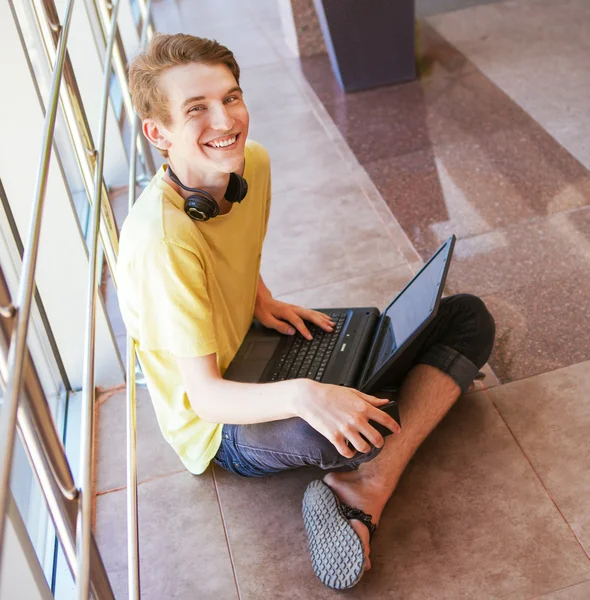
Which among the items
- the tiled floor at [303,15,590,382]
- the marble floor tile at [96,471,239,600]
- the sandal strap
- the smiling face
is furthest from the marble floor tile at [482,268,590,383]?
the smiling face

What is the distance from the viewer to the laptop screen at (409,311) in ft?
5.64

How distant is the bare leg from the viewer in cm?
172

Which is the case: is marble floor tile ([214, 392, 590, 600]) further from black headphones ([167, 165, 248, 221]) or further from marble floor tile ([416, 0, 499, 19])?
marble floor tile ([416, 0, 499, 19])

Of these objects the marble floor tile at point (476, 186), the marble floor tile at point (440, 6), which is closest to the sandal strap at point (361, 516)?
the marble floor tile at point (476, 186)

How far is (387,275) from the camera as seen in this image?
2.48m

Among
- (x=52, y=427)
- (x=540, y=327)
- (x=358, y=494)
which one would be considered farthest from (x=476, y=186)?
(x=52, y=427)

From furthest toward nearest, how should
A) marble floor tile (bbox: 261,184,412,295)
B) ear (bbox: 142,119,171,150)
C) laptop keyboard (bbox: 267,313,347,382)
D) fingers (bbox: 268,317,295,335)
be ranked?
marble floor tile (bbox: 261,184,412,295) → fingers (bbox: 268,317,295,335) → laptop keyboard (bbox: 267,313,347,382) → ear (bbox: 142,119,171,150)

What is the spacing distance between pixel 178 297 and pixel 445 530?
0.73m

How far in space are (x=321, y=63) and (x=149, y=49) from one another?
8.59 ft

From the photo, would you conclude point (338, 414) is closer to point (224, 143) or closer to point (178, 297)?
point (178, 297)

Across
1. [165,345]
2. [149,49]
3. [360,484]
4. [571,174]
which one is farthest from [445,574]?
[571,174]

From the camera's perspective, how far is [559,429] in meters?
1.88

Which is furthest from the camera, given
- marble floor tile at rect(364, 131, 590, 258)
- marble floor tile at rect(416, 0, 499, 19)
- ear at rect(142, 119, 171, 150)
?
marble floor tile at rect(416, 0, 499, 19)

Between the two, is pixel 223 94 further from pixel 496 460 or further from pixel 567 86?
pixel 567 86
